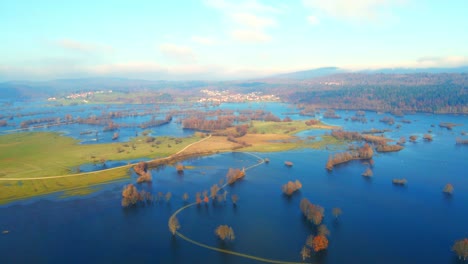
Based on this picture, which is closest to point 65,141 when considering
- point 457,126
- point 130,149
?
point 130,149

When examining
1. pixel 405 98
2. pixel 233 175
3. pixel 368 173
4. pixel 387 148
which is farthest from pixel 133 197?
pixel 405 98

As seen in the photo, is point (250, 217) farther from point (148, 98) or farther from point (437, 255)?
point (148, 98)

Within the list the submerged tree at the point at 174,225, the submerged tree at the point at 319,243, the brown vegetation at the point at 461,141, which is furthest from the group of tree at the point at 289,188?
the brown vegetation at the point at 461,141

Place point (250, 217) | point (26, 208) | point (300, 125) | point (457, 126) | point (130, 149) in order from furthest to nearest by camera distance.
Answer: point (300, 125) → point (457, 126) → point (130, 149) → point (26, 208) → point (250, 217)

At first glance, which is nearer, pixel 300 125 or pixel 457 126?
pixel 457 126

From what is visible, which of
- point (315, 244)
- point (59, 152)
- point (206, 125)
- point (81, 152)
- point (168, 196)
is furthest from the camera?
point (206, 125)

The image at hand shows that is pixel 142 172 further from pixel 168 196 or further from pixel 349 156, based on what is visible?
pixel 349 156

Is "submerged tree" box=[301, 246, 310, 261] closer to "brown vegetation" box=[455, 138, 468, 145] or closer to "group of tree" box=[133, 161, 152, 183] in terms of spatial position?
"group of tree" box=[133, 161, 152, 183]
